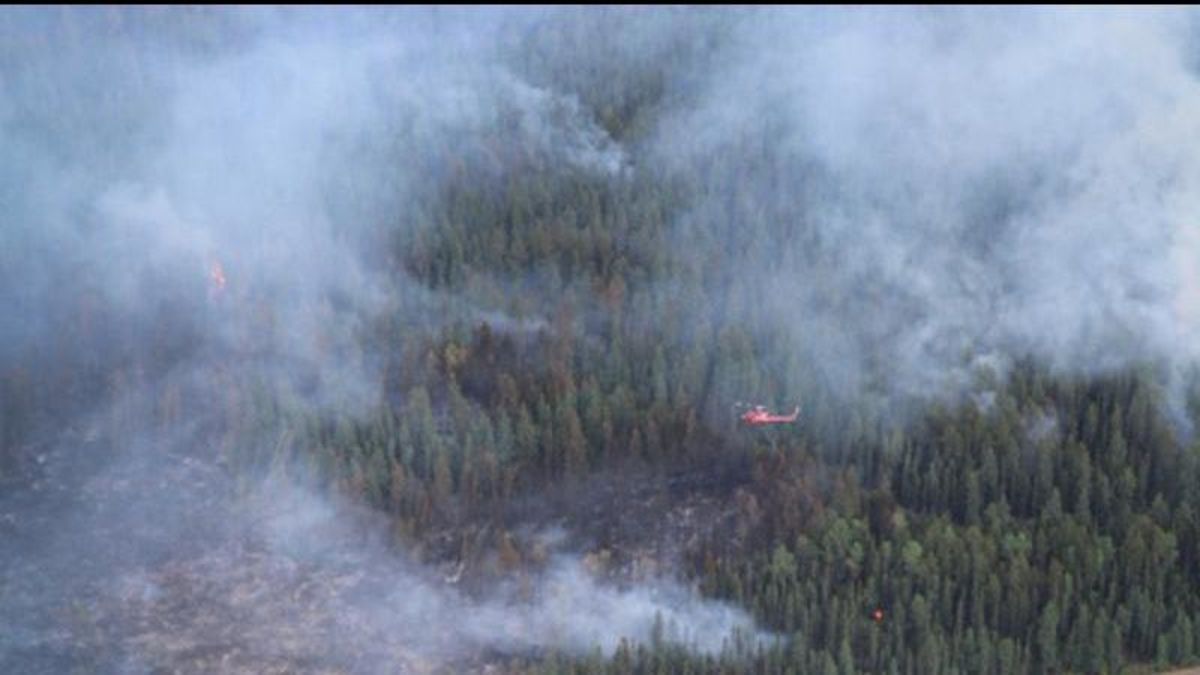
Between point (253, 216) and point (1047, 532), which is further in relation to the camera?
point (253, 216)

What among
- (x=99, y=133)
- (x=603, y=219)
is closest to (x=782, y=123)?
(x=603, y=219)

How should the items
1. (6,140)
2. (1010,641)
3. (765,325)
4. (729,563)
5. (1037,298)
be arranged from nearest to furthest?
(1010,641) < (729,563) < (765,325) < (1037,298) < (6,140)

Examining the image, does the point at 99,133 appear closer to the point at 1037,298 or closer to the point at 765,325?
the point at 765,325

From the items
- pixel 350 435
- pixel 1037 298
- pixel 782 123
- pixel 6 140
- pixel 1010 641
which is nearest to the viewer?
pixel 1010 641

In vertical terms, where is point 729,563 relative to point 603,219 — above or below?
below
